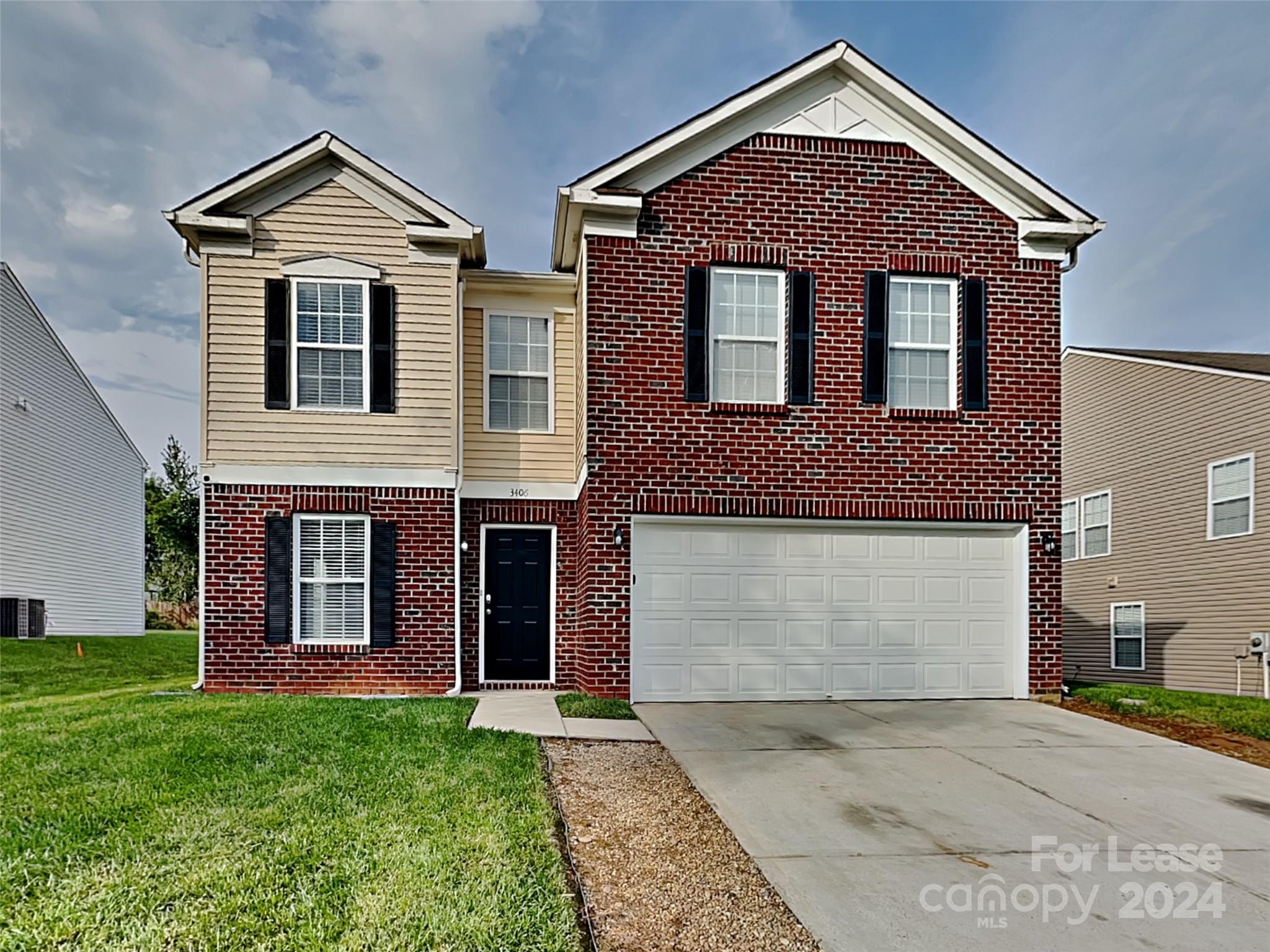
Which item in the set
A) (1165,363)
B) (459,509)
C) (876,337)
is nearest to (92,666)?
(459,509)

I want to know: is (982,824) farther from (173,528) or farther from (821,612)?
(173,528)

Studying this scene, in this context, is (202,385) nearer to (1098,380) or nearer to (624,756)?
(624,756)

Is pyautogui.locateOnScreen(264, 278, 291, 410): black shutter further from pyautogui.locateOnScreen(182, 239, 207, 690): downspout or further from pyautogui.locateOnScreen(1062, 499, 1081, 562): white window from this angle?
pyautogui.locateOnScreen(1062, 499, 1081, 562): white window

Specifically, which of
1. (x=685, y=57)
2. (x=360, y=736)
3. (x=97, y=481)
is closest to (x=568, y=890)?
(x=360, y=736)

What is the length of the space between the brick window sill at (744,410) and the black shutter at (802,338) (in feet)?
0.93

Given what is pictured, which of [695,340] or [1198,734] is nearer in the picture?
[1198,734]

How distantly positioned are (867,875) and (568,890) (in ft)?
5.39

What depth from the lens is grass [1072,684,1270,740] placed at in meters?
9.56

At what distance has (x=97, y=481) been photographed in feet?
80.2

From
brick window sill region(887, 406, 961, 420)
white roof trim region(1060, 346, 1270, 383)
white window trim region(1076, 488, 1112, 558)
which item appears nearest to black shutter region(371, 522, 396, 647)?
brick window sill region(887, 406, 961, 420)

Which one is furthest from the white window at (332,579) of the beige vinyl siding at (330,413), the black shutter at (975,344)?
the black shutter at (975,344)

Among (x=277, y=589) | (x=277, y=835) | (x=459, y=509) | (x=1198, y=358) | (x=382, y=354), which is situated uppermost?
(x=1198, y=358)

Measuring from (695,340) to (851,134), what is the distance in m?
3.36

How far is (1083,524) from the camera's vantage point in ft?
69.0
